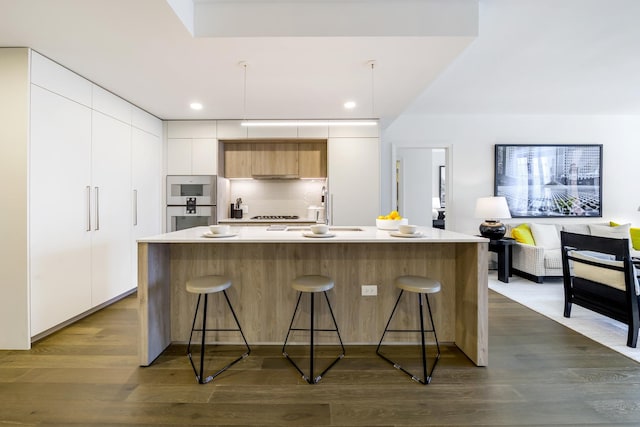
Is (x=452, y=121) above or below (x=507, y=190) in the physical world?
above

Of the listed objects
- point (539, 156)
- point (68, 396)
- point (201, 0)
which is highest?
point (201, 0)

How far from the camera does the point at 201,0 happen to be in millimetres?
2355

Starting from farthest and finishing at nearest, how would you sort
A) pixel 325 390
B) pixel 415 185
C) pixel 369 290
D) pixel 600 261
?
pixel 415 185 < pixel 600 261 < pixel 369 290 < pixel 325 390

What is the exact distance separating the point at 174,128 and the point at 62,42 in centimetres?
227

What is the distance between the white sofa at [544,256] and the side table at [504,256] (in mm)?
233

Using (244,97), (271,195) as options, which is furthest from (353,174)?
(244,97)

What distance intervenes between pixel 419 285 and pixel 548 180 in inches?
193

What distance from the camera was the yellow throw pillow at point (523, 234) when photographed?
16.1 feet

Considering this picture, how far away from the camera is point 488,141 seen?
5582 millimetres

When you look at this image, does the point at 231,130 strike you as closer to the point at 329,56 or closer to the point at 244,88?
the point at 244,88

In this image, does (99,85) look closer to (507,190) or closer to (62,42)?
(62,42)

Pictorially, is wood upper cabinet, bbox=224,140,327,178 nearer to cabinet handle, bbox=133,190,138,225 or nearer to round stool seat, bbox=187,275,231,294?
cabinet handle, bbox=133,190,138,225

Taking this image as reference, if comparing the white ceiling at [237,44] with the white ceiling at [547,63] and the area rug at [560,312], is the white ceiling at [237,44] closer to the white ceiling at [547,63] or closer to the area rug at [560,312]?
the white ceiling at [547,63]

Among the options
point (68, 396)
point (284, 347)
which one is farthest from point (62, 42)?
point (284, 347)
